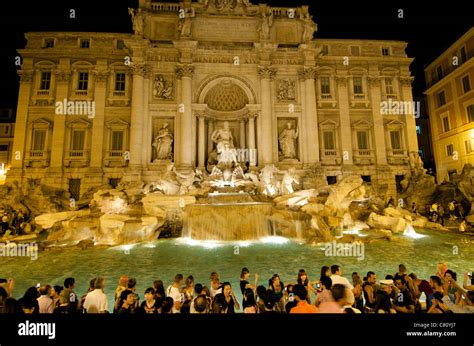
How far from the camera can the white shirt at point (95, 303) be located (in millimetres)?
3555

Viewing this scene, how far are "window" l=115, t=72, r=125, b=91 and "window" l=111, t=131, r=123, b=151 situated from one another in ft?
11.5

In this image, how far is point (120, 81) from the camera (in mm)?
19734

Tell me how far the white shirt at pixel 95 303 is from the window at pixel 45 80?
21.5 meters

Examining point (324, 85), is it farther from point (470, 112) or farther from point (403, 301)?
point (403, 301)

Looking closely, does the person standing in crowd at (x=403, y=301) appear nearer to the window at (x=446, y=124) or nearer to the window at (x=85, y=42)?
the window at (x=85, y=42)

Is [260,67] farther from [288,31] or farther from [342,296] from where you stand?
[342,296]

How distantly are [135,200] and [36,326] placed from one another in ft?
36.8

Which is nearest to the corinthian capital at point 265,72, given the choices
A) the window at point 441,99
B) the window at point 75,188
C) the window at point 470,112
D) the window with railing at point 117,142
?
the window with railing at point 117,142

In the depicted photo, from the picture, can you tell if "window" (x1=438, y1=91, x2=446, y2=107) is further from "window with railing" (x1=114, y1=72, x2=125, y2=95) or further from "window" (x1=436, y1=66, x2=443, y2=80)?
"window with railing" (x1=114, y1=72, x2=125, y2=95)

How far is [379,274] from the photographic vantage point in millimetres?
6105

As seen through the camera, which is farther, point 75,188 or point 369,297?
point 75,188

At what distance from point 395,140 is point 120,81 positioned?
22451mm

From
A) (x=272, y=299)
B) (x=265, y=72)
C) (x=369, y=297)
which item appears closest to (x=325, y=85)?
(x=265, y=72)

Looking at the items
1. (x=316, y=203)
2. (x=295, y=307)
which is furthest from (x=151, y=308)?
(x=316, y=203)
